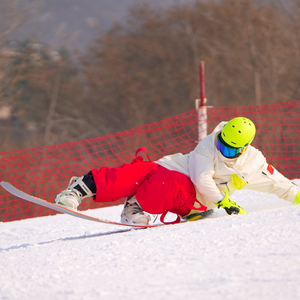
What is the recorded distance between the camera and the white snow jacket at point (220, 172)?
7.97ft

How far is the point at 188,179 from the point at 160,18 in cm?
2241

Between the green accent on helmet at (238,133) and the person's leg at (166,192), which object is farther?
the person's leg at (166,192)

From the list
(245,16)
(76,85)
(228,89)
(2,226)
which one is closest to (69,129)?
(76,85)

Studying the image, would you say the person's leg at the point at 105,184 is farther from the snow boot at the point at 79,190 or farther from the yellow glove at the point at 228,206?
the yellow glove at the point at 228,206

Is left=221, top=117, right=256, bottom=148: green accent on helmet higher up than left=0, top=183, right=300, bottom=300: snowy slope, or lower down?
higher up

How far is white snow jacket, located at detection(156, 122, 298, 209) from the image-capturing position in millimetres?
2430

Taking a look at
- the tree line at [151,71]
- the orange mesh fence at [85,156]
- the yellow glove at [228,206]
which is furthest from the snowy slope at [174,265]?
the tree line at [151,71]

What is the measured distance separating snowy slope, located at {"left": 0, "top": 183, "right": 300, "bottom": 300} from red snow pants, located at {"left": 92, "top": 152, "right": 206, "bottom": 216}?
14.2 inches

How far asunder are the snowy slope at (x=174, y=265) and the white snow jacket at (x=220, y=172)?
0.31m

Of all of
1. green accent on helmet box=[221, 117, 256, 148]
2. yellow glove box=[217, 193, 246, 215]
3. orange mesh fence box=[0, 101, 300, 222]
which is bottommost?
orange mesh fence box=[0, 101, 300, 222]

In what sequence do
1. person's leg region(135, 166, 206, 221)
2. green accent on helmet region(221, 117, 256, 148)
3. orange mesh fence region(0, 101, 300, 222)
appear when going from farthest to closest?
orange mesh fence region(0, 101, 300, 222)
person's leg region(135, 166, 206, 221)
green accent on helmet region(221, 117, 256, 148)

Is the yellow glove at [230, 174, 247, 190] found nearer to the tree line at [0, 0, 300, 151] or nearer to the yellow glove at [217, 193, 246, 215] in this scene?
the yellow glove at [217, 193, 246, 215]

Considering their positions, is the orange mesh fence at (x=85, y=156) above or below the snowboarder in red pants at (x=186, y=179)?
below

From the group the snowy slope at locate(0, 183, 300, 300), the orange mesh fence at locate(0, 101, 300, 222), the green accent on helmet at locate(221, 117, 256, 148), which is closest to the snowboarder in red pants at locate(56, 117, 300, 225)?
the green accent on helmet at locate(221, 117, 256, 148)
